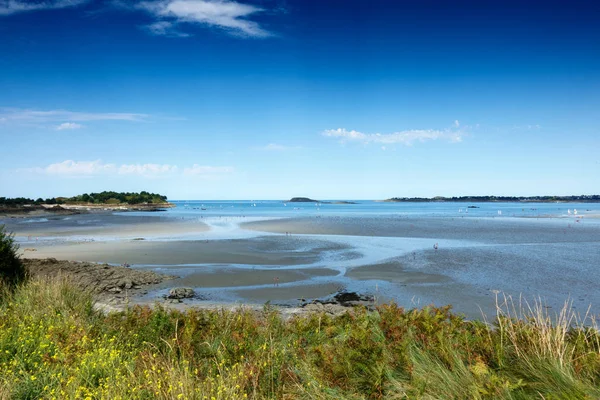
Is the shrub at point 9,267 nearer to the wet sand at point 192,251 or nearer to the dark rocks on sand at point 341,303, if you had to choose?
the dark rocks on sand at point 341,303

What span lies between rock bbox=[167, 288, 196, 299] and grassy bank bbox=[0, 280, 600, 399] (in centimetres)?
855

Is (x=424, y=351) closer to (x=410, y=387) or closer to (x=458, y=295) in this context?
(x=410, y=387)

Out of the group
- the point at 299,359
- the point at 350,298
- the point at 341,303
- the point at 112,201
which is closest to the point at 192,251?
the point at 350,298

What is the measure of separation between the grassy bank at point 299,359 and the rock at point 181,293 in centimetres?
855

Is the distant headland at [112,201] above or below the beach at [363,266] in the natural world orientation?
above

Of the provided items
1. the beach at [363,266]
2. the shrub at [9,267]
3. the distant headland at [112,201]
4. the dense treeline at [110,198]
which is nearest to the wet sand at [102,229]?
the beach at [363,266]

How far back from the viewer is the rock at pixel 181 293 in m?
17.0

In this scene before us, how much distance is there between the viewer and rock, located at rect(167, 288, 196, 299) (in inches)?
668

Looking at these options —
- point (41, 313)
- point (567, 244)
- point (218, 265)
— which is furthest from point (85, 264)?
point (567, 244)

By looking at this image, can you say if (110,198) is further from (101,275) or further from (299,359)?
(299,359)

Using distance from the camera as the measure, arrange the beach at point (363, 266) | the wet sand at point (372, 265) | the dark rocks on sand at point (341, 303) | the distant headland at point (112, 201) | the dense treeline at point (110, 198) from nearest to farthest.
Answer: the dark rocks on sand at point (341, 303) < the beach at point (363, 266) < the wet sand at point (372, 265) < the distant headland at point (112, 201) < the dense treeline at point (110, 198)

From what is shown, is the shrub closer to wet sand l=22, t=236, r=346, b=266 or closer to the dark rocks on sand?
the dark rocks on sand

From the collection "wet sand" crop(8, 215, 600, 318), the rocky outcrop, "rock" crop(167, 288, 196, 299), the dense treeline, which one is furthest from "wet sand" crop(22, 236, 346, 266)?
the dense treeline

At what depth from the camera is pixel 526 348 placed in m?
Answer: 5.55
